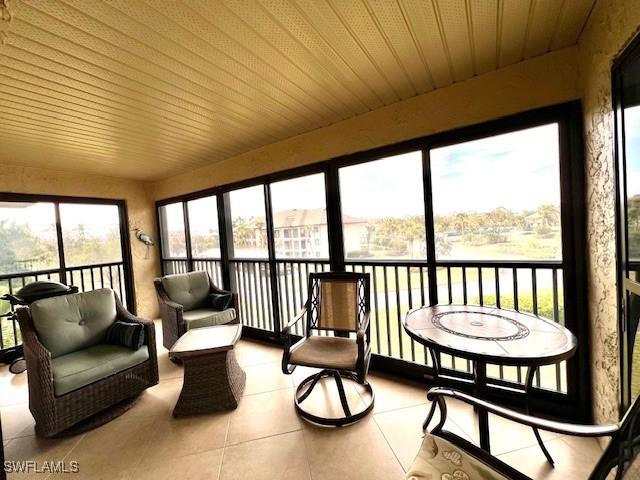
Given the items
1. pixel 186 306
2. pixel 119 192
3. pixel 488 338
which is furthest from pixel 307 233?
pixel 119 192

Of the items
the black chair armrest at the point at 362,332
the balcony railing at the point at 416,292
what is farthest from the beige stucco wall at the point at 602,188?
the black chair armrest at the point at 362,332

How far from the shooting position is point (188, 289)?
3.33 meters

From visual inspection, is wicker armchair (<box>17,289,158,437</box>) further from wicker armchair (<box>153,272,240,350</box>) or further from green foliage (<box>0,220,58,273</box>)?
green foliage (<box>0,220,58,273</box>)

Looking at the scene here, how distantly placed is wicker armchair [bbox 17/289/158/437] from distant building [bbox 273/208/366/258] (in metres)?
1.59

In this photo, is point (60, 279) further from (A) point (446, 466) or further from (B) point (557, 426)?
(B) point (557, 426)

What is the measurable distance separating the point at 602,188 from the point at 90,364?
138 inches

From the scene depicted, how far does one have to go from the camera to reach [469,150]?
2.10 meters

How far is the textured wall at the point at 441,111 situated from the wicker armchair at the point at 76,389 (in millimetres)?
2206

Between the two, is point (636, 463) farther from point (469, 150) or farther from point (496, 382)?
point (469, 150)

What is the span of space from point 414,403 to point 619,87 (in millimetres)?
2254

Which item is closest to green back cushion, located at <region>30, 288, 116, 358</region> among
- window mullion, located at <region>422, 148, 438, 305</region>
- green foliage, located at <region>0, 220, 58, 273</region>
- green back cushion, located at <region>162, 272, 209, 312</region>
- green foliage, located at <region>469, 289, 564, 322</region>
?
green back cushion, located at <region>162, 272, 209, 312</region>

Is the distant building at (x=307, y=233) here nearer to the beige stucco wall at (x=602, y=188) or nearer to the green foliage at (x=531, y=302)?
the green foliage at (x=531, y=302)

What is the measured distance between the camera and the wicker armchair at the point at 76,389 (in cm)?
181

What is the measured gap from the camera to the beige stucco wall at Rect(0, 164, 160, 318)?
3.43 meters
